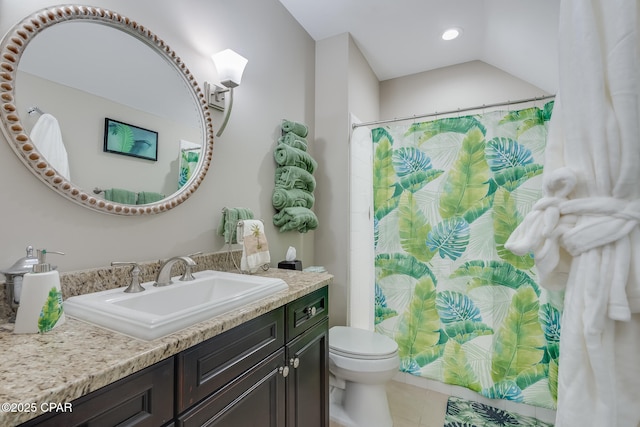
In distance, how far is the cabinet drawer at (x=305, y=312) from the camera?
111 cm

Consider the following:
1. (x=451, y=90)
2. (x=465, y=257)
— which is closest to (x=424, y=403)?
(x=465, y=257)

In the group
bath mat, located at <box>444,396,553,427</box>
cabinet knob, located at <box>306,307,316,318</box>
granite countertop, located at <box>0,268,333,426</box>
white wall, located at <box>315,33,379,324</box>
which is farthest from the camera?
white wall, located at <box>315,33,379,324</box>

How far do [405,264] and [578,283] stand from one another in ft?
4.87

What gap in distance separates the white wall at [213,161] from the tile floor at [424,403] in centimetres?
111

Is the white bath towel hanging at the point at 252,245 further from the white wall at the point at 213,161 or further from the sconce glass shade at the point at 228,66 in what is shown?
the sconce glass shade at the point at 228,66

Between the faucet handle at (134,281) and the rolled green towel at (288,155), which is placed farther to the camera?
the rolled green towel at (288,155)

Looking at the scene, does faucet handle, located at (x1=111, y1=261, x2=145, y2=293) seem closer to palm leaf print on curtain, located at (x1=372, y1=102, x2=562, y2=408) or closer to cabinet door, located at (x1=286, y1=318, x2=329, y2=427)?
cabinet door, located at (x1=286, y1=318, x2=329, y2=427)

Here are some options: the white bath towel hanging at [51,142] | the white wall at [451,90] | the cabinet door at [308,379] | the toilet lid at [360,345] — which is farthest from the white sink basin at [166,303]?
the white wall at [451,90]

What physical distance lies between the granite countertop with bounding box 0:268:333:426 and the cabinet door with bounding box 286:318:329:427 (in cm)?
43

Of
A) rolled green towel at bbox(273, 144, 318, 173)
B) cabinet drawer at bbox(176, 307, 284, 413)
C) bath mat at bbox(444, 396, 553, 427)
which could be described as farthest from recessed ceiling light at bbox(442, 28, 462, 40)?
bath mat at bbox(444, 396, 553, 427)

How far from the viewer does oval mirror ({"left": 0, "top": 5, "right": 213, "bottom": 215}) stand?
84 centimetres

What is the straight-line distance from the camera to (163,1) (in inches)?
47.7

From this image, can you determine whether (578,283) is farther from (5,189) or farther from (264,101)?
(264,101)

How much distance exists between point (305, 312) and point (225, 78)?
114cm
